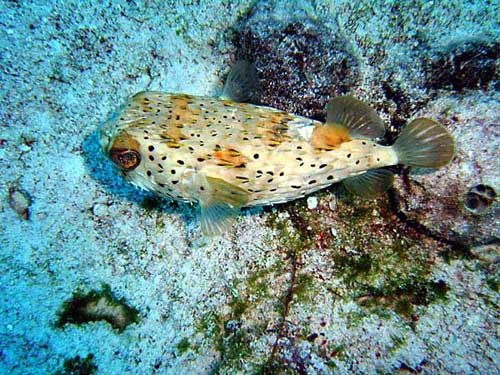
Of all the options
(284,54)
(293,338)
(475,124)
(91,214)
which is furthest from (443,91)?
(91,214)

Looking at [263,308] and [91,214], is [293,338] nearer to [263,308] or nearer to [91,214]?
[263,308]

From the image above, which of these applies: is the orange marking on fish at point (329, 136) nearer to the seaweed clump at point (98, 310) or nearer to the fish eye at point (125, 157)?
the fish eye at point (125, 157)

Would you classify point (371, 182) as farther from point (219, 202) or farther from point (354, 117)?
point (219, 202)

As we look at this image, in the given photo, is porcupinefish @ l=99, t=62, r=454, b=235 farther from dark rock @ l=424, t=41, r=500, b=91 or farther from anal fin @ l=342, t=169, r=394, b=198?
dark rock @ l=424, t=41, r=500, b=91

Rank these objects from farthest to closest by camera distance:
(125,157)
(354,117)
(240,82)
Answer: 1. (240,82)
2. (354,117)
3. (125,157)

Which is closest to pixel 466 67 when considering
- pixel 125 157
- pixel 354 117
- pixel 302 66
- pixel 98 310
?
pixel 354 117

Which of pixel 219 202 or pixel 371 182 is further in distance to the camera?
pixel 371 182
